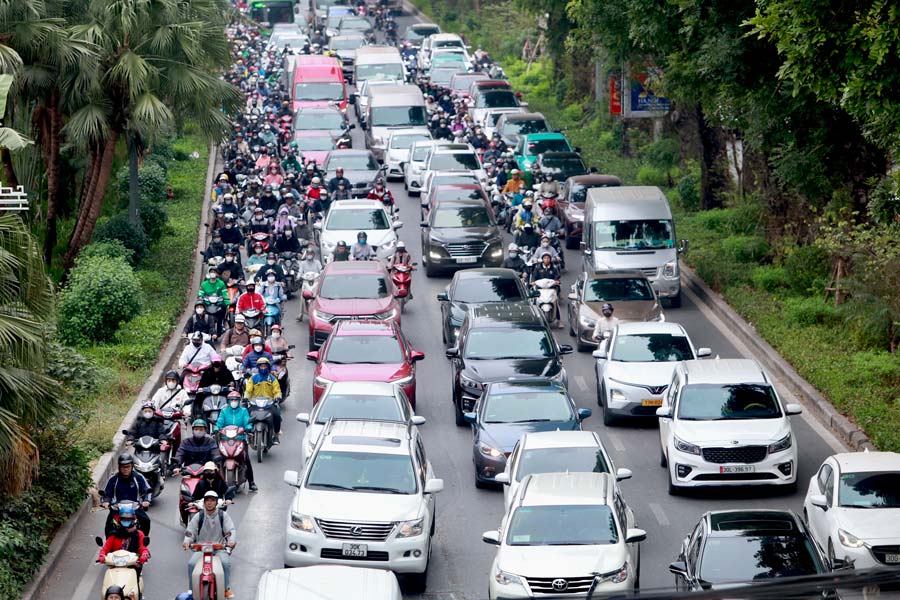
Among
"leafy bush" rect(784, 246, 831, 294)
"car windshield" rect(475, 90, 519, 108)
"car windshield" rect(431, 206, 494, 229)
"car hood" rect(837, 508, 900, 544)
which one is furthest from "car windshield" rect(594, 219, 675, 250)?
"car windshield" rect(475, 90, 519, 108)

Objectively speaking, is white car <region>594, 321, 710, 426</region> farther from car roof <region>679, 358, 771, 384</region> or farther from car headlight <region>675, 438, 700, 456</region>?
car headlight <region>675, 438, 700, 456</region>

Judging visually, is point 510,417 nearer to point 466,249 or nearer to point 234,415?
point 234,415

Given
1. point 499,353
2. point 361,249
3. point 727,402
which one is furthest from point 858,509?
point 361,249

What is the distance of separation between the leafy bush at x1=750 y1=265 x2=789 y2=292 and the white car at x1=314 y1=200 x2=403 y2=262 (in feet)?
→ 25.2

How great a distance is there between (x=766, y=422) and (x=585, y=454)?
9.59 feet

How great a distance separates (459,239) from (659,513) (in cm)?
1482

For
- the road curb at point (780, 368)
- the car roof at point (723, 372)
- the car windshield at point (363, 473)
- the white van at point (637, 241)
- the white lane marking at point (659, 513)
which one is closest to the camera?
the car windshield at point (363, 473)

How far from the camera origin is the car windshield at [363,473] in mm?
17656

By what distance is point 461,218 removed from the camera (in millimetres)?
34562

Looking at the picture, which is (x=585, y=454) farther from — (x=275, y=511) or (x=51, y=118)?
(x=51, y=118)

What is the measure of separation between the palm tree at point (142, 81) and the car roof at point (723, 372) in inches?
569

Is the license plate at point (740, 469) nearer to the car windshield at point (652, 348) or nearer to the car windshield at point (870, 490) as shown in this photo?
the car windshield at point (870, 490)

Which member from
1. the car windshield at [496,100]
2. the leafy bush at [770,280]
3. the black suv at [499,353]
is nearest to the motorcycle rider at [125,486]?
the black suv at [499,353]

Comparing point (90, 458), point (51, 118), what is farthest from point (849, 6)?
point (51, 118)
